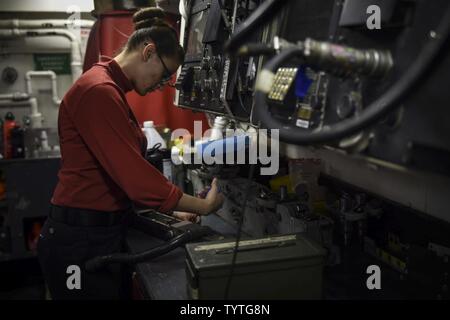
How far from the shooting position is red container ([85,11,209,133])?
2850mm

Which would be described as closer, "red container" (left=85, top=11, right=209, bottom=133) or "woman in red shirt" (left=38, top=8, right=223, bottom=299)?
"woman in red shirt" (left=38, top=8, right=223, bottom=299)

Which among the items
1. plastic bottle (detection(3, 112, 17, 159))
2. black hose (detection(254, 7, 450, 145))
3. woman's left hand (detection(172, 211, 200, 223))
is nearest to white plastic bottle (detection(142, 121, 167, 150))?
woman's left hand (detection(172, 211, 200, 223))

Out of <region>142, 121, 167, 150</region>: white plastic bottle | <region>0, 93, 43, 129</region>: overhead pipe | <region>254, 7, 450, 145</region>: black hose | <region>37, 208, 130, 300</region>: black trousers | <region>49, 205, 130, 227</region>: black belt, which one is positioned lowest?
<region>37, 208, 130, 300</region>: black trousers

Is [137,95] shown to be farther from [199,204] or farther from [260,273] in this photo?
[260,273]

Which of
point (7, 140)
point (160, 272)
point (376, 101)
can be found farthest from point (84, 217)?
point (7, 140)

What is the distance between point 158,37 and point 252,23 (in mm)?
814

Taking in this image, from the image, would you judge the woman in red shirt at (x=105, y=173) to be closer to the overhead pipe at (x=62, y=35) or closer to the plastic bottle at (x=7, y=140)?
the plastic bottle at (x=7, y=140)

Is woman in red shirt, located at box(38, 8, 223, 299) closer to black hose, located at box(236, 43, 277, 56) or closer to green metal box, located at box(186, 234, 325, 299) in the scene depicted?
green metal box, located at box(186, 234, 325, 299)

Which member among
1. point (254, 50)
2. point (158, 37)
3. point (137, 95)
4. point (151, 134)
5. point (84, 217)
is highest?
point (158, 37)

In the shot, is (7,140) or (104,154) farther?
(7,140)

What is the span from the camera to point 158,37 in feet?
5.13

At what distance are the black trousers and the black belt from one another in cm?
1

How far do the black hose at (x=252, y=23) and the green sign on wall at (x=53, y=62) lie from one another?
310cm
